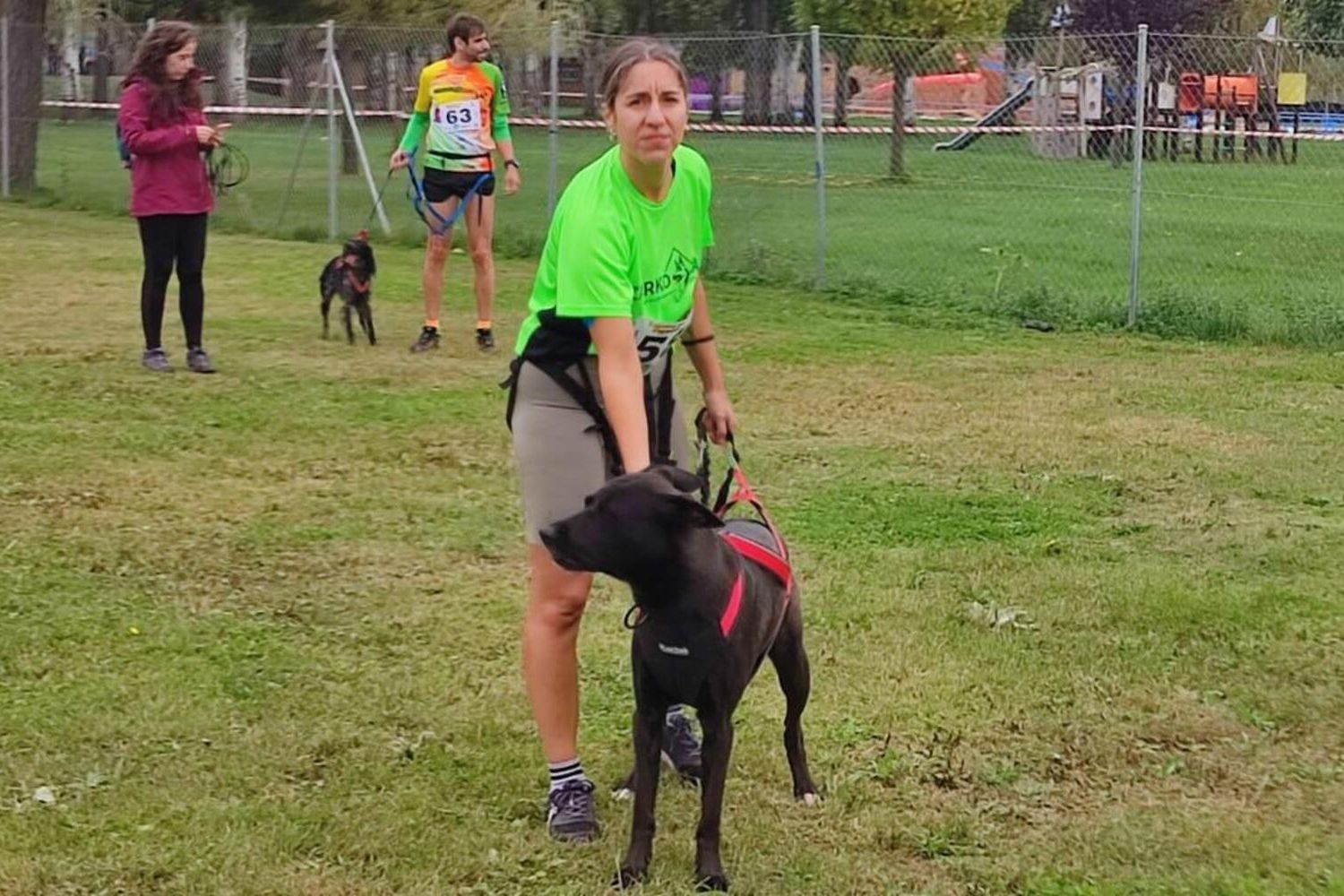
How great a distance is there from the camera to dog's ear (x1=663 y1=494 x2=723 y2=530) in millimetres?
3541

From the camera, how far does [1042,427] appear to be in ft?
28.7

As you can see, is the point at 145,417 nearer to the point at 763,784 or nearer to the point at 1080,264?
the point at 763,784

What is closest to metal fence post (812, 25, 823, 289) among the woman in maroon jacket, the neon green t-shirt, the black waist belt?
the woman in maroon jacket

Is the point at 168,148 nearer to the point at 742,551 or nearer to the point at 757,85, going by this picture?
the point at 742,551

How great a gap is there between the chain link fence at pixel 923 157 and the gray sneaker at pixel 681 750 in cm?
807

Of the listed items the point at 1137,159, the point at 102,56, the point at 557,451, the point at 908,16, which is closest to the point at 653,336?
the point at 557,451

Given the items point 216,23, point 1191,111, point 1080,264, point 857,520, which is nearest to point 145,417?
point 857,520

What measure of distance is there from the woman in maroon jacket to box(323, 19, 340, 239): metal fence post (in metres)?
8.07

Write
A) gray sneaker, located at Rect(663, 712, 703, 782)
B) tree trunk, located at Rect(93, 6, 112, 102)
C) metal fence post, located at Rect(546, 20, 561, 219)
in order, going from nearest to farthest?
gray sneaker, located at Rect(663, 712, 703, 782), metal fence post, located at Rect(546, 20, 561, 219), tree trunk, located at Rect(93, 6, 112, 102)

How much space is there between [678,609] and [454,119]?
751cm

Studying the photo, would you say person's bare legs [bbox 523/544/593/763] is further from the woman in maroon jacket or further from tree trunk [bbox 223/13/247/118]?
tree trunk [bbox 223/13/247/118]

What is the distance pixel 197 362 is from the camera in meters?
9.88

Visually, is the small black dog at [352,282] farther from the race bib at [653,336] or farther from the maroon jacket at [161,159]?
the race bib at [653,336]

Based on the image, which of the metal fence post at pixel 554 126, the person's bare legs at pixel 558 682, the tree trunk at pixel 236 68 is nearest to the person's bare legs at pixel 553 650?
the person's bare legs at pixel 558 682
